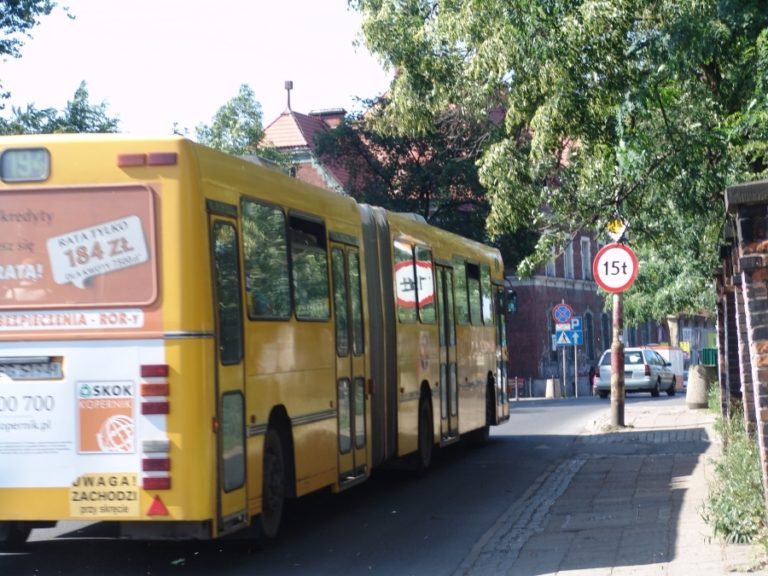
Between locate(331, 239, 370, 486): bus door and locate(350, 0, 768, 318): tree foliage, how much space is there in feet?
9.41

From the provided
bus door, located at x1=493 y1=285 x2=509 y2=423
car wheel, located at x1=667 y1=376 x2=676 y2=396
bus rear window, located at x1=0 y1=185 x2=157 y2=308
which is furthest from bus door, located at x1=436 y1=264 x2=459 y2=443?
car wheel, located at x1=667 y1=376 x2=676 y2=396

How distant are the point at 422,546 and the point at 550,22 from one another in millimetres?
5920

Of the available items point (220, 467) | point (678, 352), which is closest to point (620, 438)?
point (220, 467)

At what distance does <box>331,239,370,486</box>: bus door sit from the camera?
14164mm

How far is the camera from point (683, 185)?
1622 centimetres

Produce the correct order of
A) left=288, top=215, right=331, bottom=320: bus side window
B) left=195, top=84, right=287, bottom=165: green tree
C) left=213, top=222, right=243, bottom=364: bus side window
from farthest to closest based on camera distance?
left=195, top=84, right=287, bottom=165: green tree, left=288, top=215, right=331, bottom=320: bus side window, left=213, top=222, right=243, bottom=364: bus side window

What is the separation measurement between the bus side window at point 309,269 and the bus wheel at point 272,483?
128 centimetres

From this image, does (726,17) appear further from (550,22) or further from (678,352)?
(678,352)

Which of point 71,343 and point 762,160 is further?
point 762,160

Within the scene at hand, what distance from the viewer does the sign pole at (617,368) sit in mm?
26344

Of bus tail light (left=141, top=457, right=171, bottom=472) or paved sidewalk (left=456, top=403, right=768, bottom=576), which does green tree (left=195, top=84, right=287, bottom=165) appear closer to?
paved sidewalk (left=456, top=403, right=768, bottom=576)

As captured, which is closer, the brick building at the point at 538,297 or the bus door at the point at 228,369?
the bus door at the point at 228,369

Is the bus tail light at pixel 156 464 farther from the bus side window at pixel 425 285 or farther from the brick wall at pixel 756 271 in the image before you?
the bus side window at pixel 425 285

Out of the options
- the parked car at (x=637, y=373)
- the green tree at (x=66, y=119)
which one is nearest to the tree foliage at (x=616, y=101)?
the green tree at (x=66, y=119)
